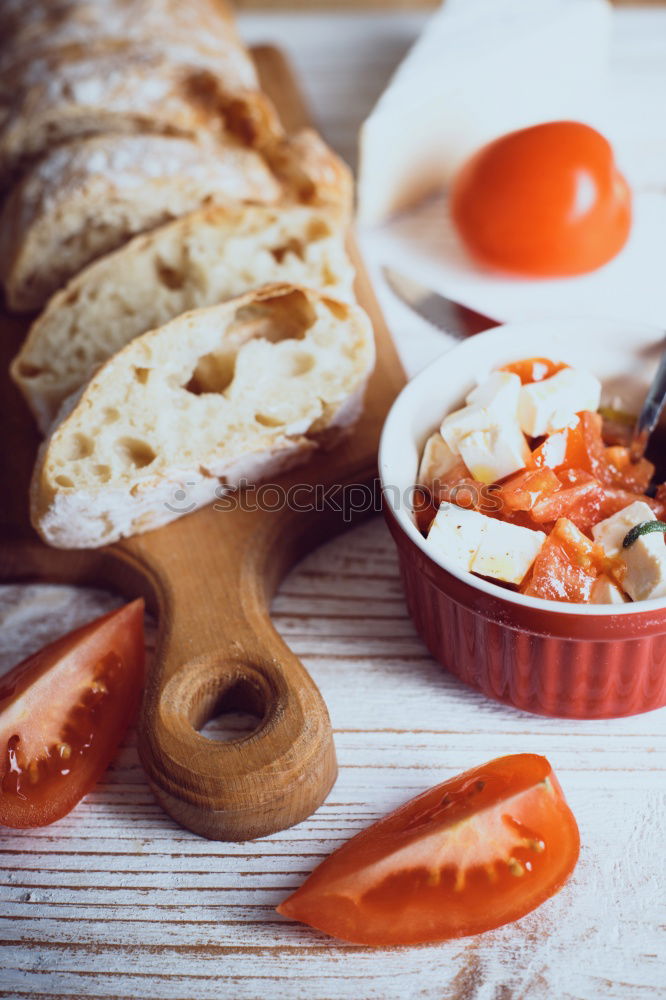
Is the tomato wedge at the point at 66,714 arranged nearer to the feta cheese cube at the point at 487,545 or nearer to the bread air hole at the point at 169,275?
the feta cheese cube at the point at 487,545

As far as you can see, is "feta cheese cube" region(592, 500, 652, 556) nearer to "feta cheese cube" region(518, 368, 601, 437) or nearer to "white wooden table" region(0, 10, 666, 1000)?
"feta cheese cube" region(518, 368, 601, 437)

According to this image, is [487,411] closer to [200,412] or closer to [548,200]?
[200,412]

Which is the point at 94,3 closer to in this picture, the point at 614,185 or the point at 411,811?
the point at 614,185

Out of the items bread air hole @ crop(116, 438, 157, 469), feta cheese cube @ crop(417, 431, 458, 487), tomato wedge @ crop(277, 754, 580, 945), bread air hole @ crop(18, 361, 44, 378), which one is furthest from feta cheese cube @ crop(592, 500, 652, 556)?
bread air hole @ crop(18, 361, 44, 378)

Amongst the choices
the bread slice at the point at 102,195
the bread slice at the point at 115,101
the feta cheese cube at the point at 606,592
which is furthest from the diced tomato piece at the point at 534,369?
the bread slice at the point at 115,101

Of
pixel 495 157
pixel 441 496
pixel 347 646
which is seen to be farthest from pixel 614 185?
pixel 347 646

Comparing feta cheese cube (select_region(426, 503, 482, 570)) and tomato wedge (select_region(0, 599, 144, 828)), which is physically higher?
feta cheese cube (select_region(426, 503, 482, 570))
